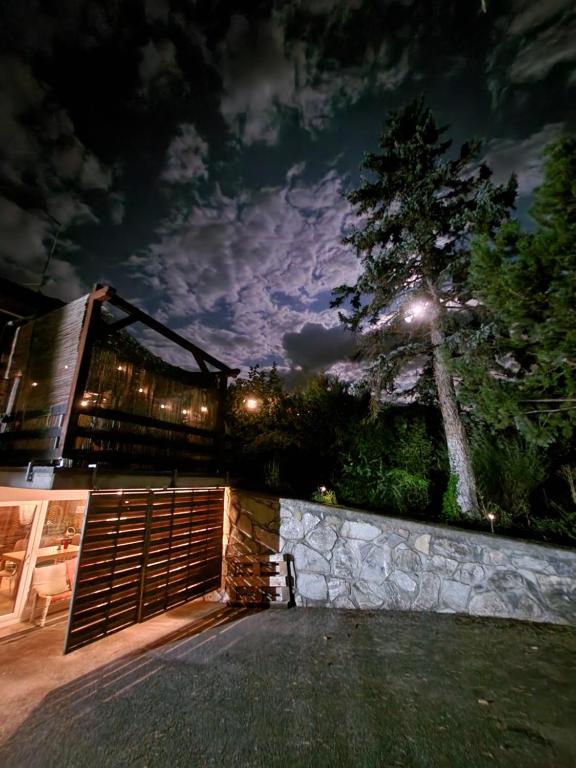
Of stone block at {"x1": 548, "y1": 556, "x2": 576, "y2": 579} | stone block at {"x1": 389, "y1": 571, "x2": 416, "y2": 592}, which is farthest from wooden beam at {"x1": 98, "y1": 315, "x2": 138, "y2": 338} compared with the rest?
stone block at {"x1": 548, "y1": 556, "x2": 576, "y2": 579}

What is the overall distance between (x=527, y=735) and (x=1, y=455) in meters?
7.69

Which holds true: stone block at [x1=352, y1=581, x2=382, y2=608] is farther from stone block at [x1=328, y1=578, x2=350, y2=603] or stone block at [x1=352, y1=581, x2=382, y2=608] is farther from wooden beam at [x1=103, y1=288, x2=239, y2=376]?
wooden beam at [x1=103, y1=288, x2=239, y2=376]

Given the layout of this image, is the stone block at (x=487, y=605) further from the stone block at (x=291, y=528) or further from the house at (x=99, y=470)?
the house at (x=99, y=470)

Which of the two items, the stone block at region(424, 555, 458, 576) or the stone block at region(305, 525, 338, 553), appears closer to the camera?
the stone block at region(424, 555, 458, 576)

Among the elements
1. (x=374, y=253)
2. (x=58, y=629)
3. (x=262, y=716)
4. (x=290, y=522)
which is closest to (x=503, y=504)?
(x=290, y=522)


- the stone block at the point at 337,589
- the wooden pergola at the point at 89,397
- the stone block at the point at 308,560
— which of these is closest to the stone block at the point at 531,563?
the stone block at the point at 337,589

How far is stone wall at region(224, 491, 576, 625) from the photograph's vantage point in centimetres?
493

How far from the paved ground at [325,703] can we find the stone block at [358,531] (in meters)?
1.48

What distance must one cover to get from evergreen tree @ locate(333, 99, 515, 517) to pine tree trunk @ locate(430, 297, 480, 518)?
28mm

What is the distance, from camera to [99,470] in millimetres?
4945

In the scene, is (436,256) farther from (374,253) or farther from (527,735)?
(527,735)

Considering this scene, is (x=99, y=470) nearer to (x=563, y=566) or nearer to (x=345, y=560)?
(x=345, y=560)

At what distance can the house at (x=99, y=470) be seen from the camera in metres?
4.81

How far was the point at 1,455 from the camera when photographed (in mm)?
5297
